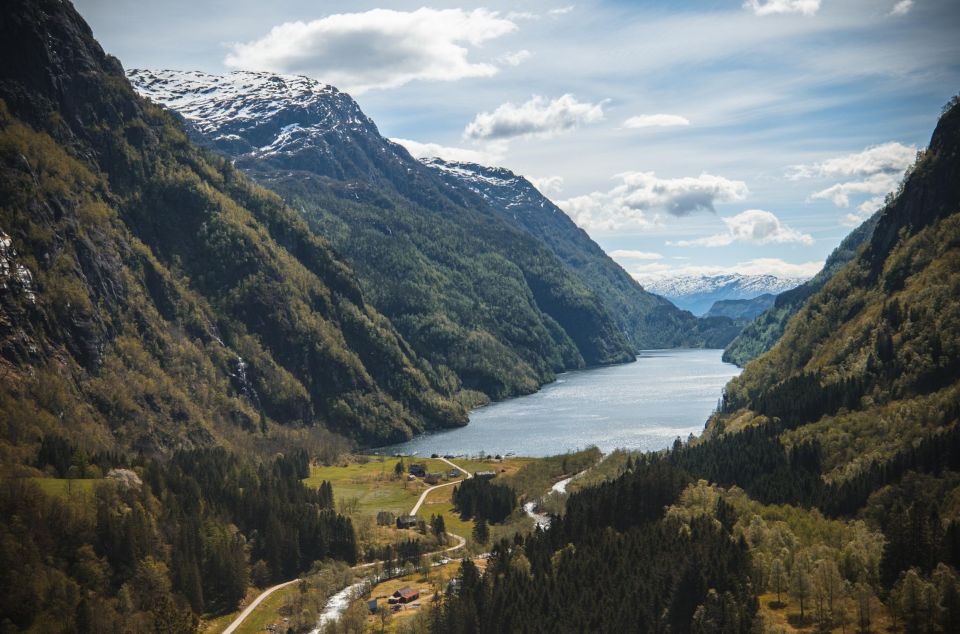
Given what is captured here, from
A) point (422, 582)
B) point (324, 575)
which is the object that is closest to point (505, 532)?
point (422, 582)

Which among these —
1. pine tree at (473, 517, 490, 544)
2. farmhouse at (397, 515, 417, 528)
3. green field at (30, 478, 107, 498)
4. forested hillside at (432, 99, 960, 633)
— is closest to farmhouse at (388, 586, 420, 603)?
forested hillside at (432, 99, 960, 633)

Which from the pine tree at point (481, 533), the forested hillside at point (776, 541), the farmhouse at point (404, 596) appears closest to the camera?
the forested hillside at point (776, 541)

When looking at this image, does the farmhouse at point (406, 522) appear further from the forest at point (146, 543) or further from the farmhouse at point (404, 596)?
the farmhouse at point (404, 596)

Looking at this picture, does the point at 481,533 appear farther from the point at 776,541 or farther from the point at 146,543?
the point at 776,541

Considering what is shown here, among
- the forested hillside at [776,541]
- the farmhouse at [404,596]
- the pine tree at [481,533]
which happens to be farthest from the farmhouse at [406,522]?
the farmhouse at [404,596]

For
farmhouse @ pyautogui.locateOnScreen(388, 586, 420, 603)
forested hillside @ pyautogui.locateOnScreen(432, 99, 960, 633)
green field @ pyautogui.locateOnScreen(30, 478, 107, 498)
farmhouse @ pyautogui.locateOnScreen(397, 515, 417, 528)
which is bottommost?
farmhouse @ pyautogui.locateOnScreen(388, 586, 420, 603)

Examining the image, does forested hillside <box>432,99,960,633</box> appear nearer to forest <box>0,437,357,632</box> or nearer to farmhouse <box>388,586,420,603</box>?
Result: farmhouse <box>388,586,420,603</box>

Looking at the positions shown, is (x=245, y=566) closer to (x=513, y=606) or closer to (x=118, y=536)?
(x=118, y=536)

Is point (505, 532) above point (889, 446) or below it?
below

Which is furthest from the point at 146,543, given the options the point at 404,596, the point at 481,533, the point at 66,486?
the point at 481,533

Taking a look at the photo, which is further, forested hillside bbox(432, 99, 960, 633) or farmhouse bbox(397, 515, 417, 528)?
farmhouse bbox(397, 515, 417, 528)

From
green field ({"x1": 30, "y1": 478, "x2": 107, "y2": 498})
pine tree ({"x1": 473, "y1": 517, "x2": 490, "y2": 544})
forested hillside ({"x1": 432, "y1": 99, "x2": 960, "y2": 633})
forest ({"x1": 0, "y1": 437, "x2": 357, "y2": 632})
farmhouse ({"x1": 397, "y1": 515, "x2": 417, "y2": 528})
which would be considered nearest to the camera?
forested hillside ({"x1": 432, "y1": 99, "x2": 960, "y2": 633})
